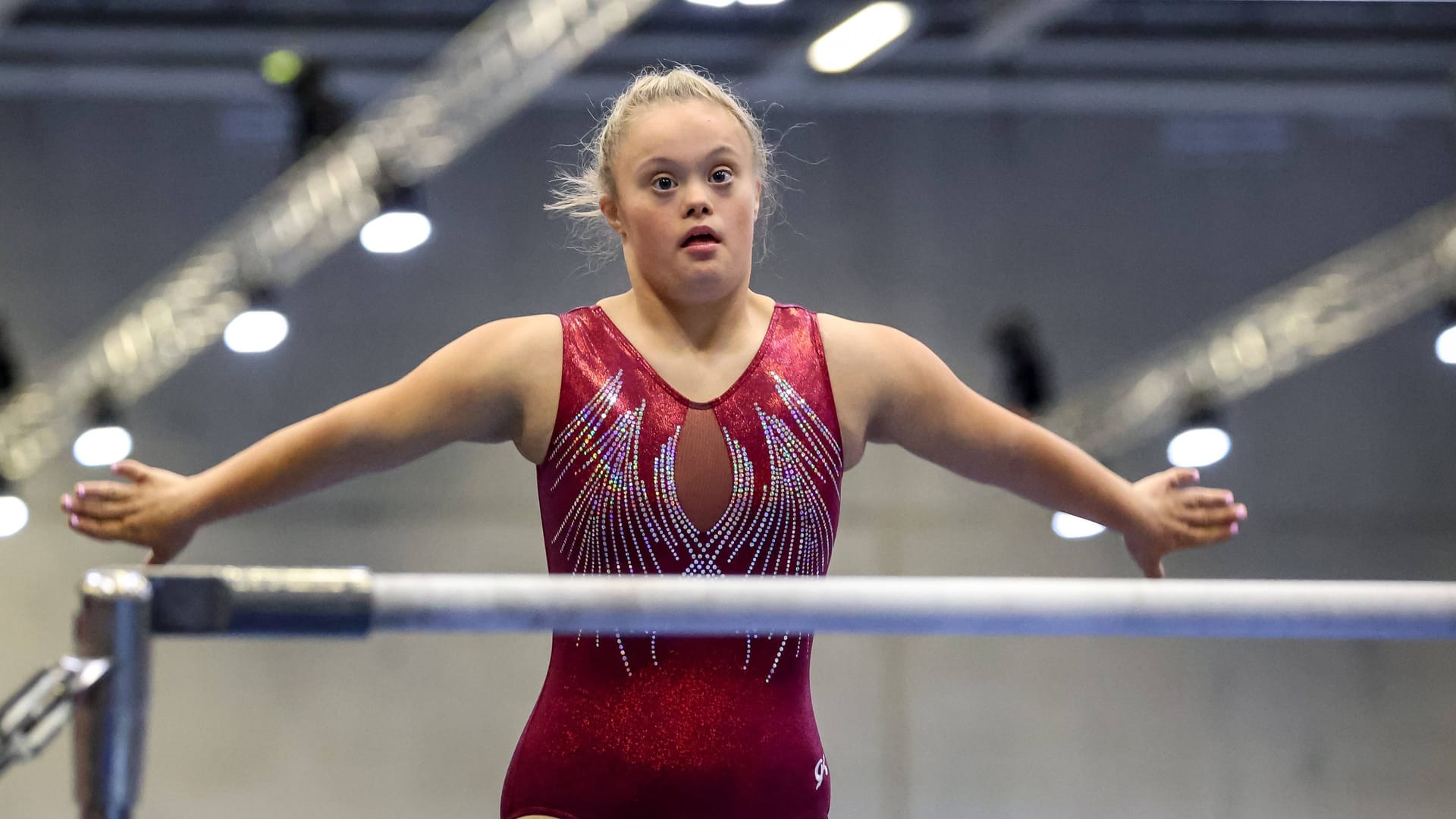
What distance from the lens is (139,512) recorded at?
1.90 m

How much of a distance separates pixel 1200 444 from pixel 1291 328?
0.72 m

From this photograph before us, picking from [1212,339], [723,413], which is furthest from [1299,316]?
[723,413]

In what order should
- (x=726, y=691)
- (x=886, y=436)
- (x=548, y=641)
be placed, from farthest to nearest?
(x=548, y=641), (x=886, y=436), (x=726, y=691)

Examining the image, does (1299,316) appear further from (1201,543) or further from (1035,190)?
(1201,543)

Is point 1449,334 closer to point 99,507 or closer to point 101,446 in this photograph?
point 99,507

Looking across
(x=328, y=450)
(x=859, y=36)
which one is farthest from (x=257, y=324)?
(x=328, y=450)

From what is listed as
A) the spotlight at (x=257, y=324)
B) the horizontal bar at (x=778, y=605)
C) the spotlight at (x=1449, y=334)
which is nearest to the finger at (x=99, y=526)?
the horizontal bar at (x=778, y=605)

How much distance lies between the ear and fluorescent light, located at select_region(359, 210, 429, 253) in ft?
11.8

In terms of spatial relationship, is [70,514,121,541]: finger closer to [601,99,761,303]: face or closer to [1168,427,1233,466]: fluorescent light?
[601,99,761,303]: face

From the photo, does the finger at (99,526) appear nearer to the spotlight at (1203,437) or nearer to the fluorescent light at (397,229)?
the fluorescent light at (397,229)

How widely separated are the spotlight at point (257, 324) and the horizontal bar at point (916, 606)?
5.06 m

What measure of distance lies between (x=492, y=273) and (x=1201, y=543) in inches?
241

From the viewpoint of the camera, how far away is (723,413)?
1918mm

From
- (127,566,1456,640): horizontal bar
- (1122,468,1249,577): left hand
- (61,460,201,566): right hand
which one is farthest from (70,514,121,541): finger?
(1122,468,1249,577): left hand
